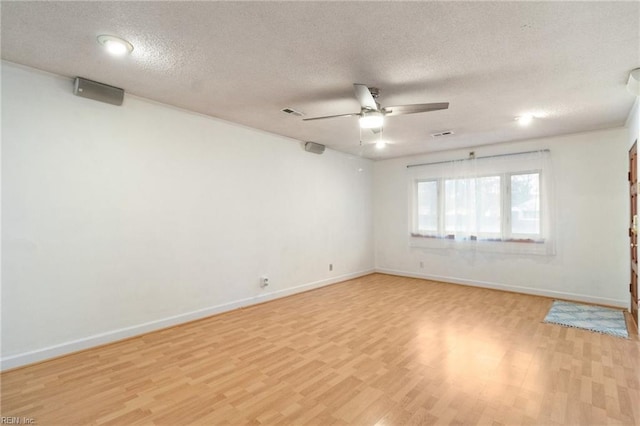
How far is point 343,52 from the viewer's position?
2393 mm

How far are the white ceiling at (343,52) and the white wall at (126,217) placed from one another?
37 cm

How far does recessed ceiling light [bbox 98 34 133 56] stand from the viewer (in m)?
2.21

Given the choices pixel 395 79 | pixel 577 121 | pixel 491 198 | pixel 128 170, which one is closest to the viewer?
pixel 395 79

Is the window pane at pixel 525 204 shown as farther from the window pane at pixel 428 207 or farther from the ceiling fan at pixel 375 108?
the ceiling fan at pixel 375 108

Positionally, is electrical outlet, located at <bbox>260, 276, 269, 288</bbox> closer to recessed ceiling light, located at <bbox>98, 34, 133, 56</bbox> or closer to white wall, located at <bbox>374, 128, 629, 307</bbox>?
recessed ceiling light, located at <bbox>98, 34, 133, 56</bbox>

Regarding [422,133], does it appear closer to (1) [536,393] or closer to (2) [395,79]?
(2) [395,79]

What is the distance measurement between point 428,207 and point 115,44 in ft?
18.5

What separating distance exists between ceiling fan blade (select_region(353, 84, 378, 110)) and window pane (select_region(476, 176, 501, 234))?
3652 mm

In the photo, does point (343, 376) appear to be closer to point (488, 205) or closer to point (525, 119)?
point (525, 119)

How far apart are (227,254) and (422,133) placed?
341 cm

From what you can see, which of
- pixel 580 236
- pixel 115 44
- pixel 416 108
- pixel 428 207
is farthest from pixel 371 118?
pixel 580 236

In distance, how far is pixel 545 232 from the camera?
4.96m

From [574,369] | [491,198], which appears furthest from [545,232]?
[574,369]

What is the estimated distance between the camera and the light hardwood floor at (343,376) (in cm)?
204
